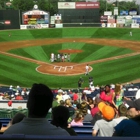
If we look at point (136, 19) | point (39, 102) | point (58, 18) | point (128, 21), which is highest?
point (58, 18)

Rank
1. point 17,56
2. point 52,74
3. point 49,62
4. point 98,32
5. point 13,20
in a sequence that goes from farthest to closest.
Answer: point 13,20, point 98,32, point 17,56, point 49,62, point 52,74

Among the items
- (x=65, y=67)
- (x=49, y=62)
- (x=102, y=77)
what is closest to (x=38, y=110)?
(x=102, y=77)

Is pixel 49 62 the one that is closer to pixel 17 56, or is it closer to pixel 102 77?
pixel 17 56

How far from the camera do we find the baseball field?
79.7 feet

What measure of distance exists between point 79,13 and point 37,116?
55.6 m

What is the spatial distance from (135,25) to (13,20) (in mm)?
23996

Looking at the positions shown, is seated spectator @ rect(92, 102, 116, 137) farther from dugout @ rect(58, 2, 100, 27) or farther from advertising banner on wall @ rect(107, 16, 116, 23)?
advertising banner on wall @ rect(107, 16, 116, 23)

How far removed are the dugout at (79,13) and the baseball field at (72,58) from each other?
20.8ft

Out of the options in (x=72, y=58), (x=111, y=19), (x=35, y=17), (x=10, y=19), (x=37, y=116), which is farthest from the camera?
(x=111, y=19)

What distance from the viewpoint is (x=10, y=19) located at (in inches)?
2178

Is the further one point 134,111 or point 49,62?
point 49,62

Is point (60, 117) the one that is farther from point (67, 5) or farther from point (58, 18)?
point (67, 5)

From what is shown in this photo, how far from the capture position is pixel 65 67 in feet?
92.5

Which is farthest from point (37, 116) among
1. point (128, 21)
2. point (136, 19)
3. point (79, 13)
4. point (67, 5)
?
point (67, 5)
